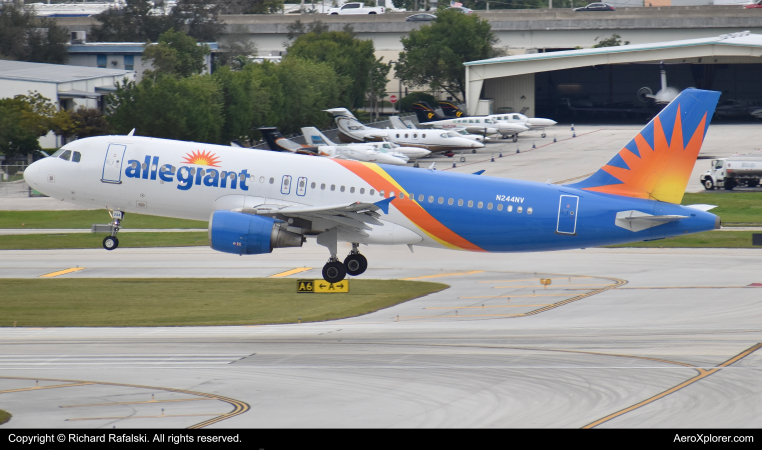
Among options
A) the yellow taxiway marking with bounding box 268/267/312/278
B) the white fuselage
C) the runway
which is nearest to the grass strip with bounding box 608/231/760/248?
the runway

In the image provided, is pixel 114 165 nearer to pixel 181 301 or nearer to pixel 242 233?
pixel 242 233

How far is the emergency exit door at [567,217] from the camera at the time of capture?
33000mm

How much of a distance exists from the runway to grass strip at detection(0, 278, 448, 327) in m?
1.54

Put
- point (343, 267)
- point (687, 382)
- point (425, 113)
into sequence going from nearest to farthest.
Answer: point (687, 382)
point (343, 267)
point (425, 113)

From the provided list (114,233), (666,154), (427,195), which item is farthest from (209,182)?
(666,154)

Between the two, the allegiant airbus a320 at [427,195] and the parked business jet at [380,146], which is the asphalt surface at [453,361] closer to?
the allegiant airbus a320 at [427,195]

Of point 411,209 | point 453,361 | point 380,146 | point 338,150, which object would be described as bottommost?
point 453,361

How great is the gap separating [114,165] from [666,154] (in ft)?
70.2

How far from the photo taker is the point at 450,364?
26.5 m

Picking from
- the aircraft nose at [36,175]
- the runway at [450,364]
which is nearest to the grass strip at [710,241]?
the runway at [450,364]

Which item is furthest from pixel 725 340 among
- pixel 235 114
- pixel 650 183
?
pixel 235 114

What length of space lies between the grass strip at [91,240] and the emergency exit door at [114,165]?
785 inches

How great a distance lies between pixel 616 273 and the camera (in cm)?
4453
